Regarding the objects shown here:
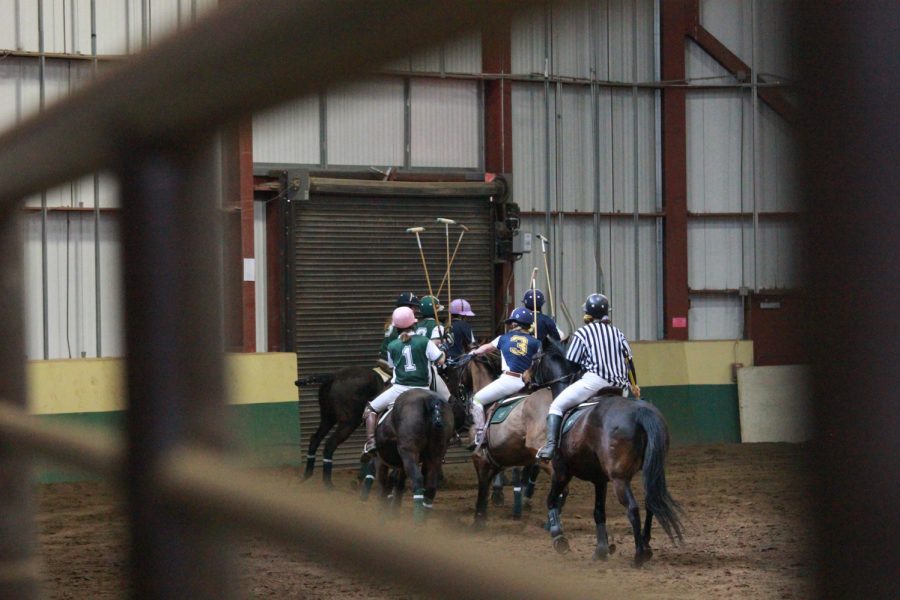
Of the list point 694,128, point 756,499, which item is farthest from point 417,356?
point 756,499

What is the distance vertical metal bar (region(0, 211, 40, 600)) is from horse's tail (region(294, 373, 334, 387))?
389 inches

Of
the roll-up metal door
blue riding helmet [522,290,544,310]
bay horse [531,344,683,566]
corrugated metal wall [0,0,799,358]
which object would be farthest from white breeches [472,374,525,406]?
the roll-up metal door

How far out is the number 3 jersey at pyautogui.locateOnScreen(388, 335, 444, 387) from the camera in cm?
1016

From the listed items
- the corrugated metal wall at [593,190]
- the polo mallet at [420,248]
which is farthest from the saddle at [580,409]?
the corrugated metal wall at [593,190]

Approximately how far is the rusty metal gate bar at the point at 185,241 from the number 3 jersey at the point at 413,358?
8.97 metres

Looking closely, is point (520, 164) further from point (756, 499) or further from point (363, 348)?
point (756, 499)

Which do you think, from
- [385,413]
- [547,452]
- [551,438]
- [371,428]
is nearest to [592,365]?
[551,438]

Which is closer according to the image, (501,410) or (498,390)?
(501,410)

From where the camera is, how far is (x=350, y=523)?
750 millimetres

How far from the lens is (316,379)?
11633 mm

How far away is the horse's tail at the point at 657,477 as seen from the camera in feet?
24.6

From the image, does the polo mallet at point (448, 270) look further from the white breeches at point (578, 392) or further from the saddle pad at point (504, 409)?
the white breeches at point (578, 392)

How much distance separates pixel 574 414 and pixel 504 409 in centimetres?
114

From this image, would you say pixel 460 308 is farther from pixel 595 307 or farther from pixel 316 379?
pixel 595 307
